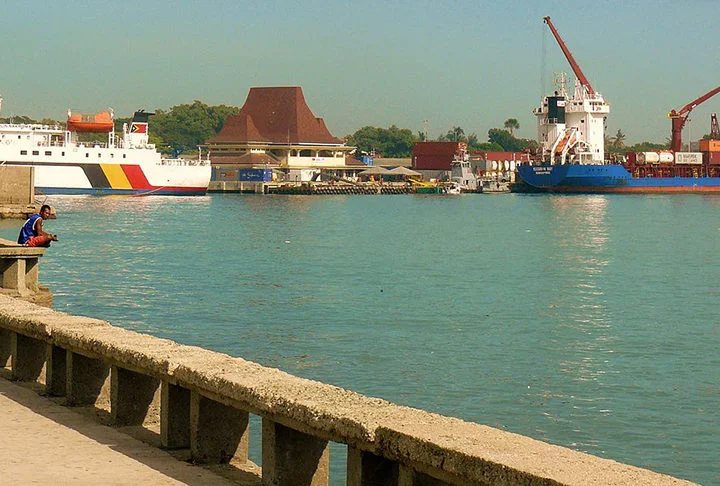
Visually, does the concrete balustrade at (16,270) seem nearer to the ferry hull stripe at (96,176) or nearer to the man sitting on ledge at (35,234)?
the man sitting on ledge at (35,234)

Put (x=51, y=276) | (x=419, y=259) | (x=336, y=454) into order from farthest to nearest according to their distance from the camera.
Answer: (x=419, y=259) < (x=51, y=276) < (x=336, y=454)

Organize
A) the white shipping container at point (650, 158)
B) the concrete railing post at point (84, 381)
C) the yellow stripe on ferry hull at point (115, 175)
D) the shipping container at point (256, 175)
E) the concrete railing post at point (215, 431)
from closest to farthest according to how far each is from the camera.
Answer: the concrete railing post at point (215, 431)
the concrete railing post at point (84, 381)
the yellow stripe on ferry hull at point (115, 175)
the white shipping container at point (650, 158)
the shipping container at point (256, 175)

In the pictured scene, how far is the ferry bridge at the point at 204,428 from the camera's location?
3.98 meters

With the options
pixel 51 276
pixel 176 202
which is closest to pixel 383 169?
pixel 176 202

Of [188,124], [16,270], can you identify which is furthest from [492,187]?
[16,270]

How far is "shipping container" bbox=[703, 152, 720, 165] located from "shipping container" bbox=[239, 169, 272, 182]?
38.8 metres

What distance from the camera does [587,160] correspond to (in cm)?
9512

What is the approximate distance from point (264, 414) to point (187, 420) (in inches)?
34.2

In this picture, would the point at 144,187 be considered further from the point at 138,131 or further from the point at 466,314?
the point at 466,314

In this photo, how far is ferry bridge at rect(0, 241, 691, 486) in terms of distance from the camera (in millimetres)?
3982

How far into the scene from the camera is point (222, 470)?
5.30 m

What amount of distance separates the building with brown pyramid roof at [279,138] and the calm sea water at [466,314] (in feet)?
227

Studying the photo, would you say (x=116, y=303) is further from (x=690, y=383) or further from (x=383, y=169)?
(x=383, y=169)

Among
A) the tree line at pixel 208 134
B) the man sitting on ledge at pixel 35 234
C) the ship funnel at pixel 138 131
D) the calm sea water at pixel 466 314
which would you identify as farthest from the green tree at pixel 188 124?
the man sitting on ledge at pixel 35 234
